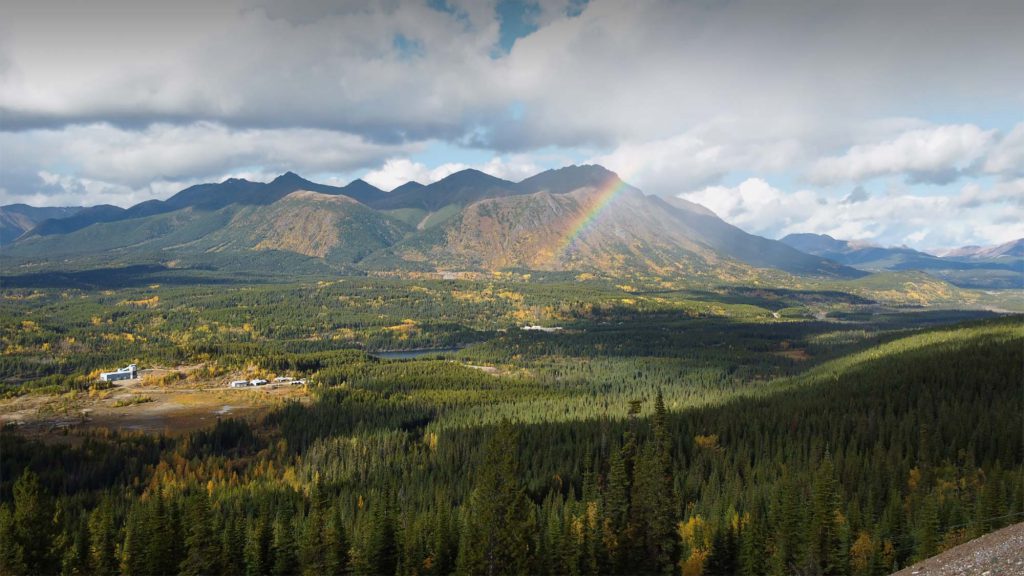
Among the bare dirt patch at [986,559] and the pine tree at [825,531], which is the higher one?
the bare dirt patch at [986,559]

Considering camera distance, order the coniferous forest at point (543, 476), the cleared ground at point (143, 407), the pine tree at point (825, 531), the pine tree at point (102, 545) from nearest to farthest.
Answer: the pine tree at point (825, 531) → the coniferous forest at point (543, 476) → the pine tree at point (102, 545) → the cleared ground at point (143, 407)

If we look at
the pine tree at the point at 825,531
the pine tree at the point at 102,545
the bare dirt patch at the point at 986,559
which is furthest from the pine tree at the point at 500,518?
the pine tree at the point at 102,545

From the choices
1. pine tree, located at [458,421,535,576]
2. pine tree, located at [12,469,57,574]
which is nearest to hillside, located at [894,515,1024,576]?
pine tree, located at [458,421,535,576]

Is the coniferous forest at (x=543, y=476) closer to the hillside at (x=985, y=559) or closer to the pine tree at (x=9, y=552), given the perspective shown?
the pine tree at (x=9, y=552)

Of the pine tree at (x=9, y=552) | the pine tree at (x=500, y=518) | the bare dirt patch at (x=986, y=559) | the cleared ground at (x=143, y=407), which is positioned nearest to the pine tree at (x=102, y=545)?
the pine tree at (x=9, y=552)

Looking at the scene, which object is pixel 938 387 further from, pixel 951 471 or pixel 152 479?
pixel 152 479

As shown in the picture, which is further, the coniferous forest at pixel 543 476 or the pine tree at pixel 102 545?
the pine tree at pixel 102 545

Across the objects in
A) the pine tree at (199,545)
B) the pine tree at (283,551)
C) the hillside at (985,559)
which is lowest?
the pine tree at (283,551)

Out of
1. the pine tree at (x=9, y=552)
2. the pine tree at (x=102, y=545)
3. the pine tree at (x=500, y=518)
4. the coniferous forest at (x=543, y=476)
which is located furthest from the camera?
the pine tree at (x=102, y=545)

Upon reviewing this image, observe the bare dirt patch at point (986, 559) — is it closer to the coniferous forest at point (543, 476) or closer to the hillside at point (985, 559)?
the hillside at point (985, 559)

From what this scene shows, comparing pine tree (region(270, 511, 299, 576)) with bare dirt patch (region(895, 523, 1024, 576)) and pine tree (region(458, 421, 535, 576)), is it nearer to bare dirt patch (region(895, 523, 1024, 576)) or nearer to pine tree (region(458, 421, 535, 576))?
pine tree (region(458, 421, 535, 576))

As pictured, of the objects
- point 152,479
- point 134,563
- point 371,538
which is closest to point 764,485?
point 371,538
